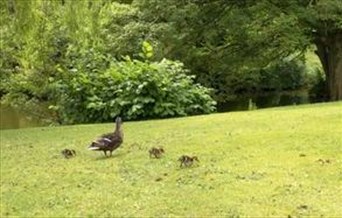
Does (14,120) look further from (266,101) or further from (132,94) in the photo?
(132,94)

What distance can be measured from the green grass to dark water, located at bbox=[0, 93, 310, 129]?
11.3 meters

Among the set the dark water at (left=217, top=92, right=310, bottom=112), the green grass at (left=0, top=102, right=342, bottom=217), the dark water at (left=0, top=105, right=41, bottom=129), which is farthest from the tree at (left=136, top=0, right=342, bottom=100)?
the green grass at (left=0, top=102, right=342, bottom=217)

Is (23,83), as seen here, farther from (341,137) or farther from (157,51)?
(341,137)

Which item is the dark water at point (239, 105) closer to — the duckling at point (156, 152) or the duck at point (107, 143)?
the duck at point (107, 143)

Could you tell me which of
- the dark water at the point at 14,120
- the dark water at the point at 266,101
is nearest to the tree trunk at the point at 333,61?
the dark water at the point at 266,101

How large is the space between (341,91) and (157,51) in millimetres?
4988

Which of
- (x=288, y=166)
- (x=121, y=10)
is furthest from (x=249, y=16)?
(x=288, y=166)

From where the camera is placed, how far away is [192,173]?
7.23 metres

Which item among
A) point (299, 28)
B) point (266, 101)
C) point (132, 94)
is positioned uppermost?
point (299, 28)

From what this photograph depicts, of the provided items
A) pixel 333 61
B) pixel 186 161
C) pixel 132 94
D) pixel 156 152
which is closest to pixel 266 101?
pixel 333 61

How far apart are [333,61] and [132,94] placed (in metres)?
7.57

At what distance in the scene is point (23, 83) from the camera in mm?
18641

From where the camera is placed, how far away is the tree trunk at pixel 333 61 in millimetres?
18172

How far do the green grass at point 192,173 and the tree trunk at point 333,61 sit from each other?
26.1 ft
